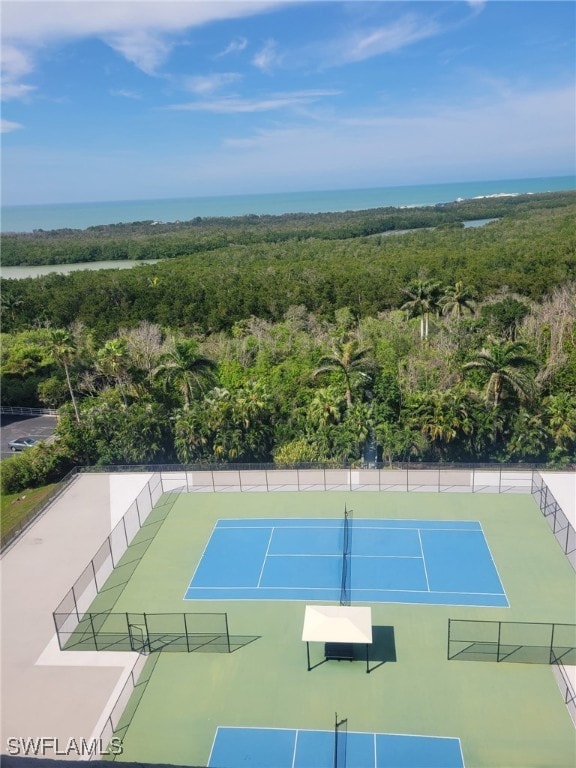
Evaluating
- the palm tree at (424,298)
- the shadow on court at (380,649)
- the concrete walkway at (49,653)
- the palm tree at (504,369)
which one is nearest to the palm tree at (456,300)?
the palm tree at (424,298)

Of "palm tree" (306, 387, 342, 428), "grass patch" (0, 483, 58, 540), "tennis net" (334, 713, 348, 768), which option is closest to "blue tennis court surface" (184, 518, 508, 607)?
"tennis net" (334, 713, 348, 768)

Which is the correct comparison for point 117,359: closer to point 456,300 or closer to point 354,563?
point 354,563

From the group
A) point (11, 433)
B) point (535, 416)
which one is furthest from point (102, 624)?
point (11, 433)

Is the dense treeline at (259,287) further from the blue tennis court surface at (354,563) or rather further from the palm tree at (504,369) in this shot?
the blue tennis court surface at (354,563)

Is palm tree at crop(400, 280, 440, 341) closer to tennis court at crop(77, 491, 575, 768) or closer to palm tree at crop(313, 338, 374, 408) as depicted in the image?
palm tree at crop(313, 338, 374, 408)

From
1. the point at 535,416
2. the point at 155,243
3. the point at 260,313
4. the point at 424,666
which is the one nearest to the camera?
the point at 424,666

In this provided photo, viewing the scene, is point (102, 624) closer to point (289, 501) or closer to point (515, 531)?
point (289, 501)
